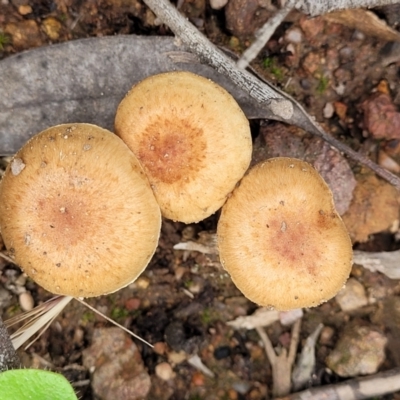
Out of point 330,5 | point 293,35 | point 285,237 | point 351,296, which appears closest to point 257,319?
point 351,296

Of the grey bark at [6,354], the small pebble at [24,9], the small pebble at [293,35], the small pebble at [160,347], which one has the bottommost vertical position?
the small pebble at [160,347]

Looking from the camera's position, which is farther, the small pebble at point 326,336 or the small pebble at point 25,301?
the small pebble at point 326,336

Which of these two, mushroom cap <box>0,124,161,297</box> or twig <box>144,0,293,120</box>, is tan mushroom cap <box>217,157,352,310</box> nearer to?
twig <box>144,0,293,120</box>

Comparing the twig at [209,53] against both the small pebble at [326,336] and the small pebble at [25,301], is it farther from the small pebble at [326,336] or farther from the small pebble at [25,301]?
the small pebble at [25,301]

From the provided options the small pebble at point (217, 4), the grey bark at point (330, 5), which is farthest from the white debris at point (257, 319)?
the small pebble at point (217, 4)

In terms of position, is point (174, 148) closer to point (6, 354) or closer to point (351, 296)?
point (6, 354)

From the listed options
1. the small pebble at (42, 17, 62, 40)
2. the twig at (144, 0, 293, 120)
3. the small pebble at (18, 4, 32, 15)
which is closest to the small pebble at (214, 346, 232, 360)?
the twig at (144, 0, 293, 120)
